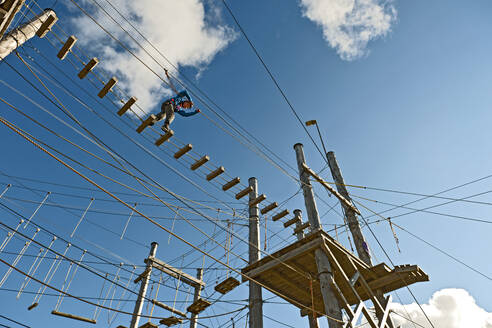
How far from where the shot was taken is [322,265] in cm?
783

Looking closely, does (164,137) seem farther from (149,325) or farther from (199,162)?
(149,325)

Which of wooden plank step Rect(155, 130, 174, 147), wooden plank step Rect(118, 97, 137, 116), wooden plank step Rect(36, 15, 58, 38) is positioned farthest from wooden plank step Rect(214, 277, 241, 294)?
wooden plank step Rect(36, 15, 58, 38)

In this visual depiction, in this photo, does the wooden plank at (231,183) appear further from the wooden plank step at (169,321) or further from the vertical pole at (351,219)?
the wooden plank step at (169,321)

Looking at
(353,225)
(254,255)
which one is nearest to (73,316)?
(254,255)

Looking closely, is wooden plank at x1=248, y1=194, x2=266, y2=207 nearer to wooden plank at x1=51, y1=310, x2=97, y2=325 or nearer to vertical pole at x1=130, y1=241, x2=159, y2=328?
vertical pole at x1=130, y1=241, x2=159, y2=328

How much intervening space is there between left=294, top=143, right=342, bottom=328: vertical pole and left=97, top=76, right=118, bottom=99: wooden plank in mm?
6133

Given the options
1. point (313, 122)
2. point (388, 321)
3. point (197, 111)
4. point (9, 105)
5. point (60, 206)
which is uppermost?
point (313, 122)

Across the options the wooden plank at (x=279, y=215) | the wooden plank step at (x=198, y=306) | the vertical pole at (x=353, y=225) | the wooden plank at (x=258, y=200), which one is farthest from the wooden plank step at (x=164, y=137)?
the wooden plank step at (x=198, y=306)

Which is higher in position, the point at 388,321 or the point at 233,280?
the point at 233,280

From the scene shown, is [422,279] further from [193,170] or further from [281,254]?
[193,170]

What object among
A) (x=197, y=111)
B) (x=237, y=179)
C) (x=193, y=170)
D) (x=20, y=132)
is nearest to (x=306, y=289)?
(x=237, y=179)

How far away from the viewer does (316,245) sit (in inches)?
317

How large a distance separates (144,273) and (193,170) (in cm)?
844

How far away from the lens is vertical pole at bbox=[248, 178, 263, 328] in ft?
26.8
